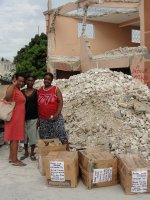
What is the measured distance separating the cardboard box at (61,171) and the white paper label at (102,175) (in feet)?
0.91

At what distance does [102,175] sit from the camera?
495 cm

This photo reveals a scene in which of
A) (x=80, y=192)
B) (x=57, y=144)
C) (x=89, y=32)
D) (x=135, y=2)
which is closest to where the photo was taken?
(x=80, y=192)

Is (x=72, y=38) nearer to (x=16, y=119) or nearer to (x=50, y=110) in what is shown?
(x=50, y=110)

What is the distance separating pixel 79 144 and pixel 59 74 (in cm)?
1258

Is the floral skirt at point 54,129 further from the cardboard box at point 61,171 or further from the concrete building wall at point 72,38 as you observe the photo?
the concrete building wall at point 72,38

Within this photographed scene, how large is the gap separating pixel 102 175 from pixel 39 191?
2.75 feet

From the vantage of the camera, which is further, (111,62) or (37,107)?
(111,62)

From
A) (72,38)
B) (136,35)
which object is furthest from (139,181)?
(136,35)

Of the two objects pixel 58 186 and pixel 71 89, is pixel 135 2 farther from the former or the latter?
pixel 58 186

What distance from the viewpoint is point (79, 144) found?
24.2 feet

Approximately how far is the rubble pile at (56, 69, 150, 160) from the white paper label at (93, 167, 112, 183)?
5.75ft

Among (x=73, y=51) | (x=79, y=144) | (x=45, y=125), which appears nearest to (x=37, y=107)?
(x=45, y=125)

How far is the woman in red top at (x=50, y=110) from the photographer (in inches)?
240

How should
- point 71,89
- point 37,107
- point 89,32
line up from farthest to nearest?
point 89,32 → point 71,89 → point 37,107
